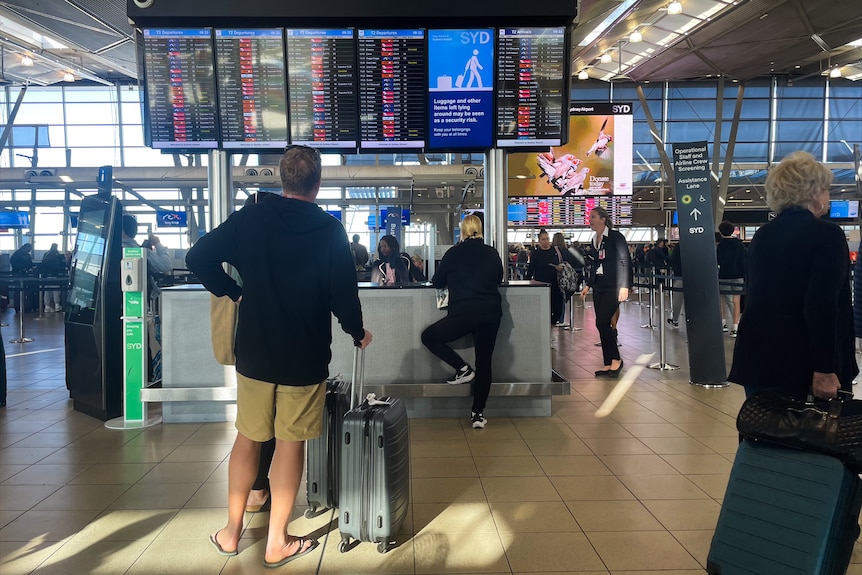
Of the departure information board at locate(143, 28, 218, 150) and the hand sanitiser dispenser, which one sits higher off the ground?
the departure information board at locate(143, 28, 218, 150)

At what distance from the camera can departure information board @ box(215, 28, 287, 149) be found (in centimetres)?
464

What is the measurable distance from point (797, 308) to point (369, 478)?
1.87 metres

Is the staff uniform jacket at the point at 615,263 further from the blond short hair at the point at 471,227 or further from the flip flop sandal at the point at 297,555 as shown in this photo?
the flip flop sandal at the point at 297,555

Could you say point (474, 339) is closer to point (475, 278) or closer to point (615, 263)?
point (475, 278)

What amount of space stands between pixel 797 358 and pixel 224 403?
4.01 m

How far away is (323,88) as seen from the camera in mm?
4738

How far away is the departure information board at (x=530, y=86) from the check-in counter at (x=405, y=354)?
4.16 feet

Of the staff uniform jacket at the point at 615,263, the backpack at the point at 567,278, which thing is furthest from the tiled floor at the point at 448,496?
the backpack at the point at 567,278

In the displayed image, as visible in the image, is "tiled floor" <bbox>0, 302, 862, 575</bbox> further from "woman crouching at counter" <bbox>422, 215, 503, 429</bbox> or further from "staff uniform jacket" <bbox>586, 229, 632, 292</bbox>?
"staff uniform jacket" <bbox>586, 229, 632, 292</bbox>

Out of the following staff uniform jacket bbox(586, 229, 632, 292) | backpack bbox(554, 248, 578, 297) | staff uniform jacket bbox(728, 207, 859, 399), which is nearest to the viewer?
staff uniform jacket bbox(728, 207, 859, 399)

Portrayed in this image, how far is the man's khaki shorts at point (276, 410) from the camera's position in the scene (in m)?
2.41

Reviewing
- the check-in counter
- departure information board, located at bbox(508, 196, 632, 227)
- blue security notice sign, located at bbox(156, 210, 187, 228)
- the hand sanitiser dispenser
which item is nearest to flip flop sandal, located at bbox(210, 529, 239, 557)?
the check-in counter

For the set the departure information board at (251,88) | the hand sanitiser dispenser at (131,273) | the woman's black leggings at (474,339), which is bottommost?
the woman's black leggings at (474,339)

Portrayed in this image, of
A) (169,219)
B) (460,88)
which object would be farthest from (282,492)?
(169,219)
